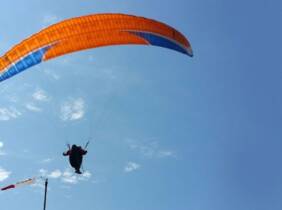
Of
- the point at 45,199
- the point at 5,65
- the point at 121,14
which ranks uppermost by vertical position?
the point at 121,14

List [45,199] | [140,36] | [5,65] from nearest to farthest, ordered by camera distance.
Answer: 1. [5,65]
2. [140,36]
3. [45,199]

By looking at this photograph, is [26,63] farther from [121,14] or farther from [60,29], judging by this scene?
[121,14]

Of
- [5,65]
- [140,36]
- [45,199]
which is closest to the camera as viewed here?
[5,65]

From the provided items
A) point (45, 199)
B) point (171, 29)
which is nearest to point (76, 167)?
point (45, 199)

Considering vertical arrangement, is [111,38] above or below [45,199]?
above

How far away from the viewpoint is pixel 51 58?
4262 cm

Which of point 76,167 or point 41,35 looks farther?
point 76,167

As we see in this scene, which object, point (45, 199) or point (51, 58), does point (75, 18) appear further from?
point (45, 199)

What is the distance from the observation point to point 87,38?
140ft

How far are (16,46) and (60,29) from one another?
8.38 ft

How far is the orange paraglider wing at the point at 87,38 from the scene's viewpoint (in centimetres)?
4159

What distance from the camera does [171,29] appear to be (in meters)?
44.0

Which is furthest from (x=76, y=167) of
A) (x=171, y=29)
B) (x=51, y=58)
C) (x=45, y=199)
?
(x=171, y=29)

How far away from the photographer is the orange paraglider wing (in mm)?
41594
